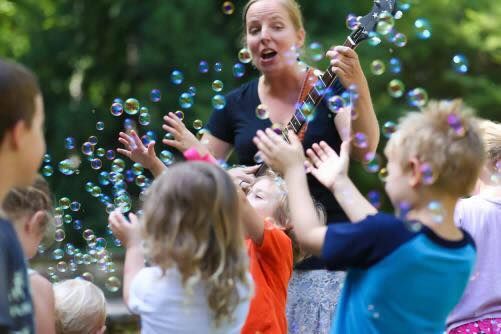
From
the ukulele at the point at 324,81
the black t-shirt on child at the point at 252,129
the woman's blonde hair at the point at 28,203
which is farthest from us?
the black t-shirt on child at the point at 252,129

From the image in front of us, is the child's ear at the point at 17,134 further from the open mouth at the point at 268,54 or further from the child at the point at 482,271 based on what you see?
the child at the point at 482,271

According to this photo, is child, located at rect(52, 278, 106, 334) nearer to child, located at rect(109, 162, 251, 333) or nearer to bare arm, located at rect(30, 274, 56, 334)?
bare arm, located at rect(30, 274, 56, 334)

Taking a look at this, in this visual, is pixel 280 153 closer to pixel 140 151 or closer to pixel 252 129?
pixel 140 151

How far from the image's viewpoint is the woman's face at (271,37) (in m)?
4.11

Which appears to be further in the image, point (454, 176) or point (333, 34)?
point (333, 34)

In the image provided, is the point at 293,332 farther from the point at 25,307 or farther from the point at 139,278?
the point at 25,307

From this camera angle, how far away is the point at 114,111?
422 centimetres

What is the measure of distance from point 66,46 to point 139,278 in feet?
37.0

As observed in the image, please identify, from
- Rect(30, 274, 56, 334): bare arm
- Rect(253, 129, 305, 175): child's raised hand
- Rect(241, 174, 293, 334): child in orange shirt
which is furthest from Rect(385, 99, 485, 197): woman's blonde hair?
Rect(30, 274, 56, 334): bare arm

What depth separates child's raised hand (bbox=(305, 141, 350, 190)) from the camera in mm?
3049

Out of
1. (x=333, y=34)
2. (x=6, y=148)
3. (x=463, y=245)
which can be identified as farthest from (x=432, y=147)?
(x=333, y=34)

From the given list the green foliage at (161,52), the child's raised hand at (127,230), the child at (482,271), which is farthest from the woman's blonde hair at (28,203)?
the green foliage at (161,52)

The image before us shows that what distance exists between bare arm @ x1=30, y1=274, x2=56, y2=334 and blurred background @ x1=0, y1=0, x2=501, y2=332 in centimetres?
756

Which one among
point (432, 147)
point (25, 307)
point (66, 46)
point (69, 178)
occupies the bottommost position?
point (69, 178)
